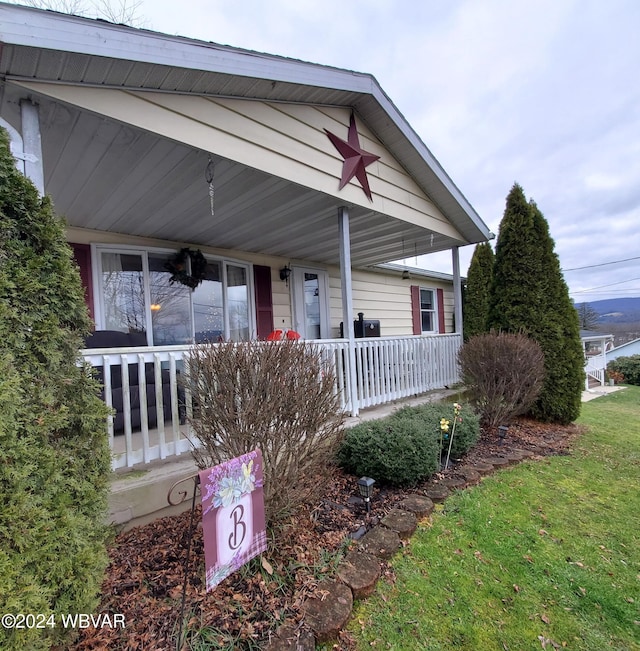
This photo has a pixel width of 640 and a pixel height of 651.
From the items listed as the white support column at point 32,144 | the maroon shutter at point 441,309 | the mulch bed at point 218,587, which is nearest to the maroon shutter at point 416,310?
the maroon shutter at point 441,309

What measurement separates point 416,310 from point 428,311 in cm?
79

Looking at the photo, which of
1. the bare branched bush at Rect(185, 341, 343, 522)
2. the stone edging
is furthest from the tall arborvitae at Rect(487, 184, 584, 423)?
the bare branched bush at Rect(185, 341, 343, 522)

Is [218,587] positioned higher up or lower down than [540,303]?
lower down

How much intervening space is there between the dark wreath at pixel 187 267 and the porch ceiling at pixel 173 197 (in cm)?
25

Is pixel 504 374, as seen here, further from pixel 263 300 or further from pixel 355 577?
pixel 263 300

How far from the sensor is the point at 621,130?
14.8 metres

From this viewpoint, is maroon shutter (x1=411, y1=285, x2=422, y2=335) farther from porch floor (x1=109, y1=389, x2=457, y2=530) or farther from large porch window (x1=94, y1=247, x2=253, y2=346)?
porch floor (x1=109, y1=389, x2=457, y2=530)

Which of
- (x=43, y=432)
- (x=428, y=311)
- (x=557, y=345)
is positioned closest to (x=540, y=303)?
(x=557, y=345)

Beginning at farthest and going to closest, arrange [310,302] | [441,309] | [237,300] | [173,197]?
[441,309] < [310,302] < [237,300] < [173,197]

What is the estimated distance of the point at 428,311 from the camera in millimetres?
10359

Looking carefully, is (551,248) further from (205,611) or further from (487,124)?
(487,124)

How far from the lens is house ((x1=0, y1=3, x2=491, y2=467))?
2.20 meters

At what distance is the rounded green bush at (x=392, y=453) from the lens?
10.1ft

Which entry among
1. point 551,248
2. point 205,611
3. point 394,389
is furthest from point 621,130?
point 205,611
